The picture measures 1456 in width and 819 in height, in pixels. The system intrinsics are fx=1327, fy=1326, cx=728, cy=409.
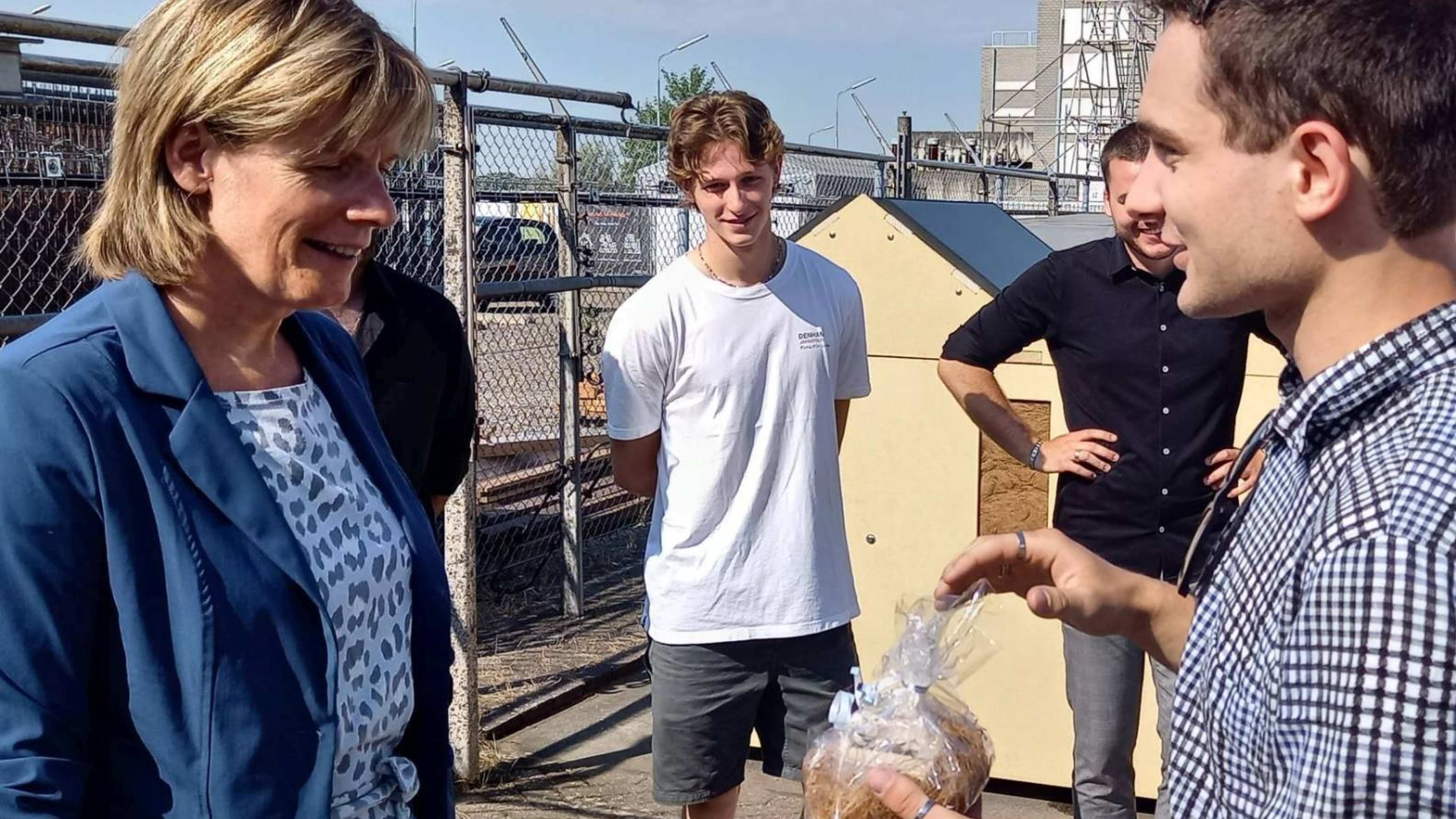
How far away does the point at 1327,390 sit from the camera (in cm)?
125

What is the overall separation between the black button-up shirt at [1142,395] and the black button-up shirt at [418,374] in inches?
66.6

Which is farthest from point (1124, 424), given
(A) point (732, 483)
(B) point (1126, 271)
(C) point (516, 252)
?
(C) point (516, 252)

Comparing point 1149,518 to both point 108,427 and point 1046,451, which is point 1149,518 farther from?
point 108,427

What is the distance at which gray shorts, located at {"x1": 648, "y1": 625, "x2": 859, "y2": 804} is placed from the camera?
3.54m

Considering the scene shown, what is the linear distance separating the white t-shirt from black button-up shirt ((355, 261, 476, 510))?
0.41 m

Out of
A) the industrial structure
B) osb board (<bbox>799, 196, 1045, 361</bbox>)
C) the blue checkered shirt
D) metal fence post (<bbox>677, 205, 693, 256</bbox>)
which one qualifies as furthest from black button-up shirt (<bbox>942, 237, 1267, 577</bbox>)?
the industrial structure

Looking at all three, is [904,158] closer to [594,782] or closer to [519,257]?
[519,257]

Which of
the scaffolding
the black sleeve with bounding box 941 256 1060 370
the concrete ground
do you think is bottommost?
the concrete ground

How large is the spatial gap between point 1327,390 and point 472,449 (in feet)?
11.7

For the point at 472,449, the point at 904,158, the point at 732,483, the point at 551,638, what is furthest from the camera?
the point at 904,158

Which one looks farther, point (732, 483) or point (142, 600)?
point (732, 483)

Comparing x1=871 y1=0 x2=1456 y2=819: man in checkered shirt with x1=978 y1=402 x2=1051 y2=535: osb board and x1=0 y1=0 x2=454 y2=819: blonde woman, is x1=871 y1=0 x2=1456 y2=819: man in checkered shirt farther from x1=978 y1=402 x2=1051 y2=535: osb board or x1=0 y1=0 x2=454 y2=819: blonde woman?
x1=978 y1=402 x2=1051 y2=535: osb board

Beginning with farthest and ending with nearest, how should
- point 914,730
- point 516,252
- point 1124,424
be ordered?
point 516,252 < point 1124,424 < point 914,730

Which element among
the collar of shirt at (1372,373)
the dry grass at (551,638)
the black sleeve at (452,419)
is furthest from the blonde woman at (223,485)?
the dry grass at (551,638)
